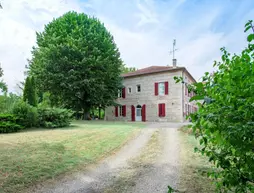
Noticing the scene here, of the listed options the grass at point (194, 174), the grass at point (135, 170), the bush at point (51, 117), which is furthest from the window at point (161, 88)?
the grass at point (194, 174)

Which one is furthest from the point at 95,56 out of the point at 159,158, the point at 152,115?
the point at 159,158

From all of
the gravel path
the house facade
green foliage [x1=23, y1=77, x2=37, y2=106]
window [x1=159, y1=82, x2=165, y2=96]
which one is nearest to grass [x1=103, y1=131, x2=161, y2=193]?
the gravel path

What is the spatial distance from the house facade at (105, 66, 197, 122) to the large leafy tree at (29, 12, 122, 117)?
10.4 feet

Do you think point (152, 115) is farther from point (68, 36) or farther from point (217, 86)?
point (217, 86)

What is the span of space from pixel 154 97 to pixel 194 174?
1636 centimetres

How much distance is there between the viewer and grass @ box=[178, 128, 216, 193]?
3408 mm

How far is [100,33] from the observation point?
1864 centimetres

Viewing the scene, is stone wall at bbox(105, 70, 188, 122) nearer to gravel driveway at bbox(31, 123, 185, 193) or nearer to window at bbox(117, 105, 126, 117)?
window at bbox(117, 105, 126, 117)

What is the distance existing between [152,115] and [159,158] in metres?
15.0

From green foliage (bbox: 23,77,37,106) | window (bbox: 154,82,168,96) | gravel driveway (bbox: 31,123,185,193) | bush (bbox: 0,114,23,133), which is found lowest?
gravel driveway (bbox: 31,123,185,193)

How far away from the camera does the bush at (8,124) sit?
9.62 meters

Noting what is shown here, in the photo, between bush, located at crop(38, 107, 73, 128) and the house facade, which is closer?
bush, located at crop(38, 107, 73, 128)

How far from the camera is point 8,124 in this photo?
9.73 metres

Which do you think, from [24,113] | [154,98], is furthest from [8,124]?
[154,98]
